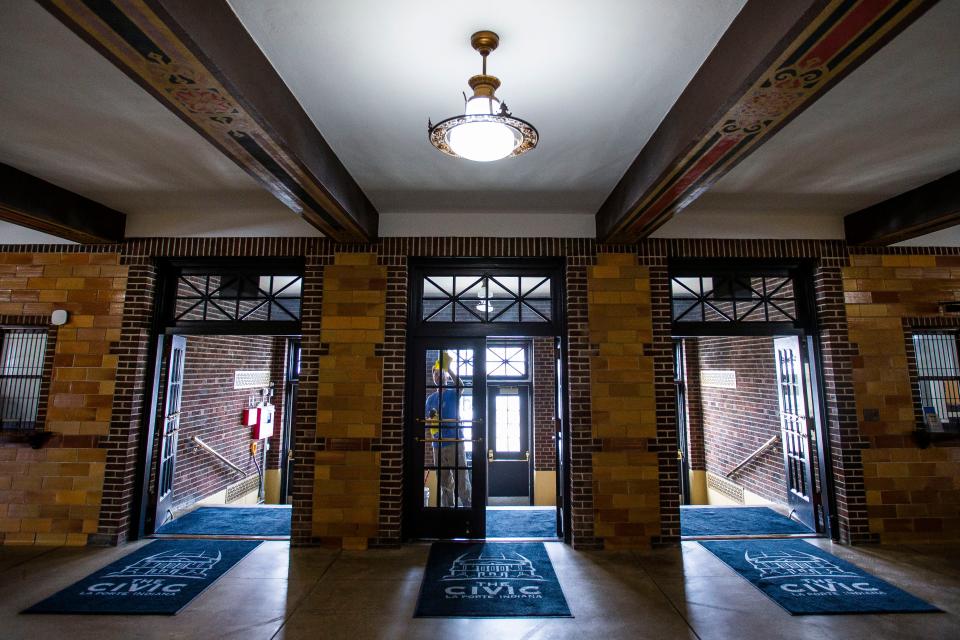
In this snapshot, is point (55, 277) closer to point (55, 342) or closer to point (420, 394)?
point (55, 342)

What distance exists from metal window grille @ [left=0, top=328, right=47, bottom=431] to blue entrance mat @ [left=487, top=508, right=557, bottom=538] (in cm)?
424

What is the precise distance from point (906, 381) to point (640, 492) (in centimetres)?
263

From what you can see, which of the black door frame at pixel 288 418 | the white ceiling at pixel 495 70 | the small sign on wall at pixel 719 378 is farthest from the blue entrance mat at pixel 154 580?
the small sign on wall at pixel 719 378

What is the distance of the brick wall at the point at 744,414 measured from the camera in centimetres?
546

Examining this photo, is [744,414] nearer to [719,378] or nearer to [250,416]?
[719,378]

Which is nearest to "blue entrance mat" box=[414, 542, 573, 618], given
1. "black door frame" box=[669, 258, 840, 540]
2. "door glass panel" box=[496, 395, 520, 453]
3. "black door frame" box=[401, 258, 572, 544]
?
"black door frame" box=[401, 258, 572, 544]

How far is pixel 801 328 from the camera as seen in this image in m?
4.54

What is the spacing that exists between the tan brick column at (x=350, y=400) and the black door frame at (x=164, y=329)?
1.42 feet

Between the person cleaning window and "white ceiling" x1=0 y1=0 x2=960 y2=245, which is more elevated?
"white ceiling" x1=0 y1=0 x2=960 y2=245

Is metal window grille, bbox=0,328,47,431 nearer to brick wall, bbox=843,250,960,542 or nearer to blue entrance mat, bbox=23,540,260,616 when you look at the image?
blue entrance mat, bbox=23,540,260,616

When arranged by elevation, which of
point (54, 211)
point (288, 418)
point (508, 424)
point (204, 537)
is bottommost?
point (204, 537)

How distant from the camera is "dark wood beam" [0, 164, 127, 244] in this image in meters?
3.55

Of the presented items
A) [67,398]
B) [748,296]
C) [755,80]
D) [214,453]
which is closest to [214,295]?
[67,398]

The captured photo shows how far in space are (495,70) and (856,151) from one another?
2594 millimetres
